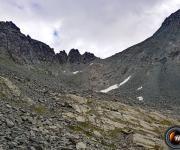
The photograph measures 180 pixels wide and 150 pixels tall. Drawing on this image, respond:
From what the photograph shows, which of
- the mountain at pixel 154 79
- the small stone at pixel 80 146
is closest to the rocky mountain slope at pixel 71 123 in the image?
the small stone at pixel 80 146

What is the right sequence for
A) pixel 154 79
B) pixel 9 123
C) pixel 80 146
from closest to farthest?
pixel 9 123, pixel 80 146, pixel 154 79

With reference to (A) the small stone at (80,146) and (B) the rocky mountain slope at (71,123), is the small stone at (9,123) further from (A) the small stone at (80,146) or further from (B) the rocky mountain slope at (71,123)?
(A) the small stone at (80,146)

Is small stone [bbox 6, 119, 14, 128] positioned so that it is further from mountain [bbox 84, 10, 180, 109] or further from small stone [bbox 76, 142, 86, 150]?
mountain [bbox 84, 10, 180, 109]

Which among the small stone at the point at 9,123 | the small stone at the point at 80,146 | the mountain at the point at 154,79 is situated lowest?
the small stone at the point at 80,146

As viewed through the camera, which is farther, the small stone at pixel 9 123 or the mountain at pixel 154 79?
the mountain at pixel 154 79

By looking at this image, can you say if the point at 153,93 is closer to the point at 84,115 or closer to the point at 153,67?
the point at 153,67

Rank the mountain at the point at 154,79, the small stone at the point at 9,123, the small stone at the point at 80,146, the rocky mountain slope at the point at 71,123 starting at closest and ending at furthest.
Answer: the rocky mountain slope at the point at 71,123 → the small stone at the point at 9,123 → the small stone at the point at 80,146 → the mountain at the point at 154,79

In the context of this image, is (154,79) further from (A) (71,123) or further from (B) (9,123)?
(B) (9,123)

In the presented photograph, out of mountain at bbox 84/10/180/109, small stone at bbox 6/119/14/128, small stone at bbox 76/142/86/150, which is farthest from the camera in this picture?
mountain at bbox 84/10/180/109

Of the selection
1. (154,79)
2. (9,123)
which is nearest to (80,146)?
(9,123)

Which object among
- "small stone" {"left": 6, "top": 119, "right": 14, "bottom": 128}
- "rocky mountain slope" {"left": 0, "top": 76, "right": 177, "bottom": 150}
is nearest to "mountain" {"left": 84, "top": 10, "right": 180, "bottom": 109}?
"rocky mountain slope" {"left": 0, "top": 76, "right": 177, "bottom": 150}

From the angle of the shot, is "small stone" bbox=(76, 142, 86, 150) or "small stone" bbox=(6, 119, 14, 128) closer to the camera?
"small stone" bbox=(6, 119, 14, 128)

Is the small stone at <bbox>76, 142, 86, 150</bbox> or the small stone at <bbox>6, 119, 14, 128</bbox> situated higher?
the small stone at <bbox>6, 119, 14, 128</bbox>

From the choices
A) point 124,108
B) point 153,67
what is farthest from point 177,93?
point 124,108
